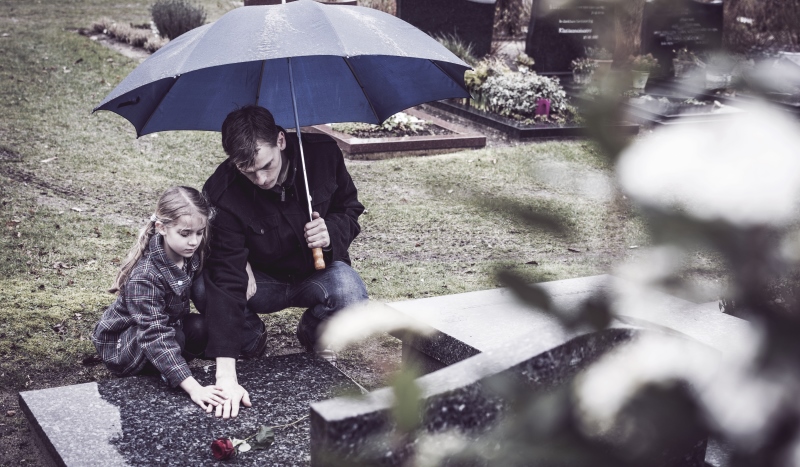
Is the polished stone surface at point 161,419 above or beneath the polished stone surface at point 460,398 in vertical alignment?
beneath

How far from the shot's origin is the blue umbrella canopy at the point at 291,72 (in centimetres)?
321

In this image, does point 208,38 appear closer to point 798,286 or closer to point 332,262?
point 332,262

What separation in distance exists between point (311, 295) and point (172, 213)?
77 centimetres

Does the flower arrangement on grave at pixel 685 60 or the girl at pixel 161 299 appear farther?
the girl at pixel 161 299

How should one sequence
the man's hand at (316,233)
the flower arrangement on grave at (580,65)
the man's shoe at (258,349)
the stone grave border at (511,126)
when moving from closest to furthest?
the man's hand at (316,233)
the man's shoe at (258,349)
the stone grave border at (511,126)
the flower arrangement on grave at (580,65)

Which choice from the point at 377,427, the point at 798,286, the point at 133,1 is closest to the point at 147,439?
the point at 377,427

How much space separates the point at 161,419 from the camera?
2945 millimetres

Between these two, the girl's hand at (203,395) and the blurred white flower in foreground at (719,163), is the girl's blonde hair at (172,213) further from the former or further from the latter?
the blurred white flower in foreground at (719,163)

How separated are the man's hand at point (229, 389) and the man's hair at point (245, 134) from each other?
2.53ft

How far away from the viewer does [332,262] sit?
147 inches

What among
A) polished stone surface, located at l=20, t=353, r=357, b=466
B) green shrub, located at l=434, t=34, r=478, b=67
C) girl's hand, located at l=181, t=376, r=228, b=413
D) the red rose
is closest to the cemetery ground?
polished stone surface, located at l=20, t=353, r=357, b=466

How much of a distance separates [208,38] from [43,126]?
20.2ft

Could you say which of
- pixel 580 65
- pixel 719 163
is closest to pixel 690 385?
pixel 719 163

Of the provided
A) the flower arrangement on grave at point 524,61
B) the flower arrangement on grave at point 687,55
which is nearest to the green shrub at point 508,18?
the flower arrangement on grave at point 524,61
